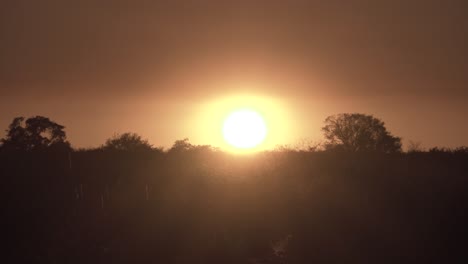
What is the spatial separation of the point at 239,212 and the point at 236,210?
0.95ft

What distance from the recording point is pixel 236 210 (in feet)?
103

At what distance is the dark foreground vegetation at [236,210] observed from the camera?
85.0 ft

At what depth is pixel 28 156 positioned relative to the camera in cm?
4550

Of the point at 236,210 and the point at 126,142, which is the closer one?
the point at 236,210

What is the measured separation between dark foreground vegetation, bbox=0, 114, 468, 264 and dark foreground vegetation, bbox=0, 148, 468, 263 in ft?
0.17

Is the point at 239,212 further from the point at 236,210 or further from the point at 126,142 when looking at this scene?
the point at 126,142

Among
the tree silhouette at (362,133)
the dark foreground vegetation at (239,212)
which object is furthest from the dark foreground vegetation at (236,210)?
the tree silhouette at (362,133)

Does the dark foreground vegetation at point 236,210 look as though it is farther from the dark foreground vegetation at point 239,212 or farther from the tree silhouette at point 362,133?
the tree silhouette at point 362,133

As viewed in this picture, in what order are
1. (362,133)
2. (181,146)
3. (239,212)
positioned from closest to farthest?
(239,212) < (181,146) < (362,133)

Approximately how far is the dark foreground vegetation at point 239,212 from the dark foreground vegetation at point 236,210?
0.05 meters

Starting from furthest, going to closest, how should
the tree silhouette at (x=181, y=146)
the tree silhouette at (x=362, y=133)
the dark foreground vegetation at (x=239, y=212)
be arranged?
the tree silhouette at (x=362, y=133) < the tree silhouette at (x=181, y=146) < the dark foreground vegetation at (x=239, y=212)

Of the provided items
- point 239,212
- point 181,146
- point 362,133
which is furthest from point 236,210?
point 362,133

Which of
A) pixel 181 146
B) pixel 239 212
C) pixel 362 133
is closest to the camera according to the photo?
pixel 239 212

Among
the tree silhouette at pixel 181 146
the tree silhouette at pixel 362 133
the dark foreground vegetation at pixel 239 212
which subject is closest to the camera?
the dark foreground vegetation at pixel 239 212
